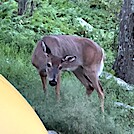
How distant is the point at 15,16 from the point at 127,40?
3.76 meters

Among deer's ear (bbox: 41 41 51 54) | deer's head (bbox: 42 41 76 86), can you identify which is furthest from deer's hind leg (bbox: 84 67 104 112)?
deer's ear (bbox: 41 41 51 54)

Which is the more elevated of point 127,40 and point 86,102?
point 86,102

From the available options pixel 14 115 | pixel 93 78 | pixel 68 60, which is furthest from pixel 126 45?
pixel 14 115

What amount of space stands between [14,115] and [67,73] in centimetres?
685

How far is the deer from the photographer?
6246mm

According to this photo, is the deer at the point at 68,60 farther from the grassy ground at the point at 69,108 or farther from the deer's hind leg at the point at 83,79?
the grassy ground at the point at 69,108

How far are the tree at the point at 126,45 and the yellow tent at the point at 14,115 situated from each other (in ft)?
25.4

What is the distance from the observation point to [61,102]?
5.89 m

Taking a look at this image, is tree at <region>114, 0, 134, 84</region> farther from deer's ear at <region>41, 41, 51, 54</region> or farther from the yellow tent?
the yellow tent

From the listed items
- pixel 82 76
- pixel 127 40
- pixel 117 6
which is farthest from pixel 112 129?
pixel 117 6

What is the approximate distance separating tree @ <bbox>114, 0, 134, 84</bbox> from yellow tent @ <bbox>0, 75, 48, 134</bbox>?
305 inches

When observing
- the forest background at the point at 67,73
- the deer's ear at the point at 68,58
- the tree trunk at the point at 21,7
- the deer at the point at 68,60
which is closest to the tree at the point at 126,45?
the forest background at the point at 67,73

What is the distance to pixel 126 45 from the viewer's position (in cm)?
953

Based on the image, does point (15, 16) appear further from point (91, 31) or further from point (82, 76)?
point (82, 76)
